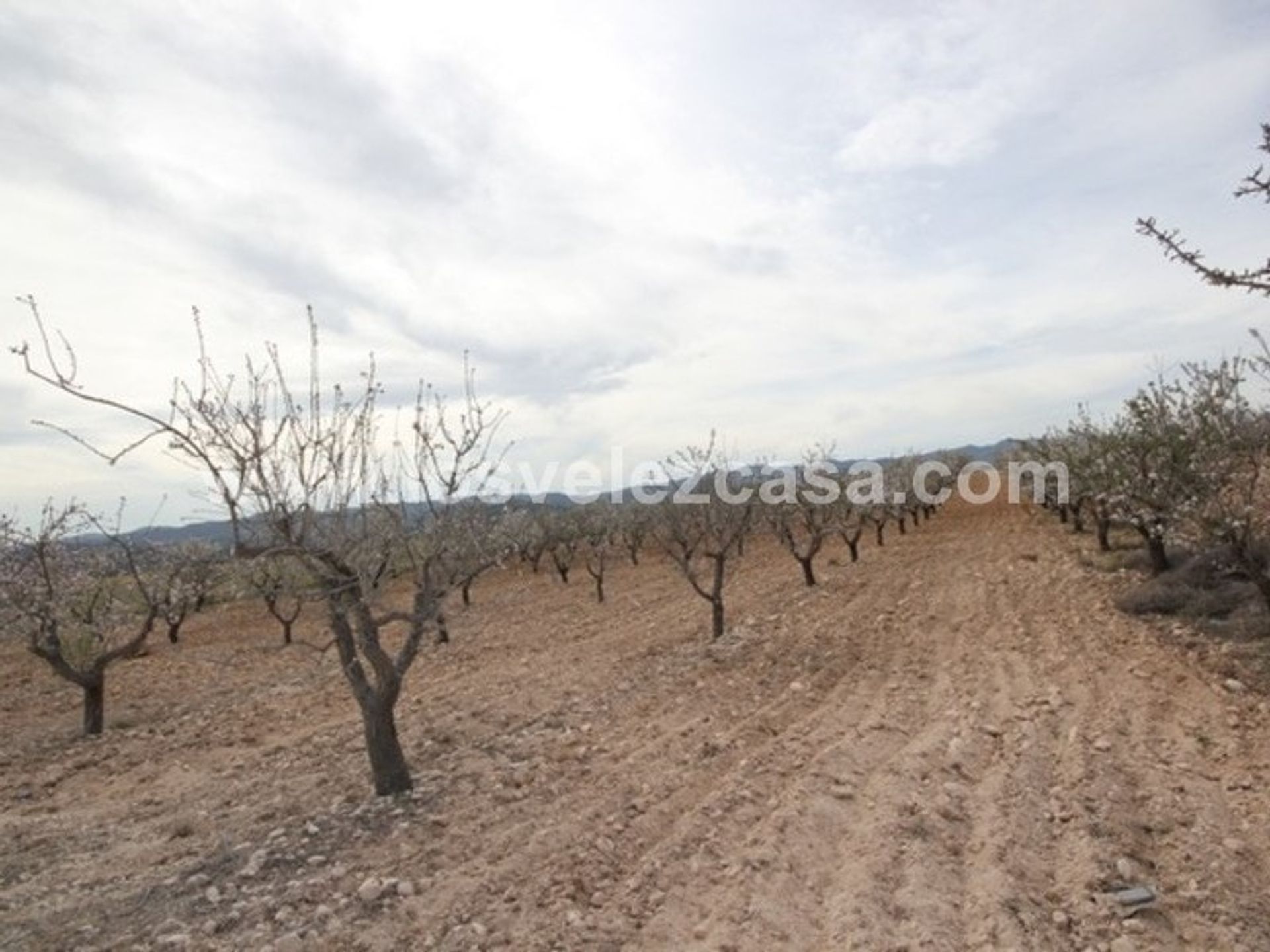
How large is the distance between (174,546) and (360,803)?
16.0 metres

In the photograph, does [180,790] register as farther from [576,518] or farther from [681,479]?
[576,518]

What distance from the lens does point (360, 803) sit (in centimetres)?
652

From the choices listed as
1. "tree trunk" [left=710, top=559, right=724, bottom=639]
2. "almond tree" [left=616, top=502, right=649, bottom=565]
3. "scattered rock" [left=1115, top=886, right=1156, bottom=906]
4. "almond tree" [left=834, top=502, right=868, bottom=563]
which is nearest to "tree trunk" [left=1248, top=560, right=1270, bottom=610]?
"scattered rock" [left=1115, top=886, right=1156, bottom=906]

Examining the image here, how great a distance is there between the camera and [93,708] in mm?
11414

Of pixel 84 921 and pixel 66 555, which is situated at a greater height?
pixel 66 555

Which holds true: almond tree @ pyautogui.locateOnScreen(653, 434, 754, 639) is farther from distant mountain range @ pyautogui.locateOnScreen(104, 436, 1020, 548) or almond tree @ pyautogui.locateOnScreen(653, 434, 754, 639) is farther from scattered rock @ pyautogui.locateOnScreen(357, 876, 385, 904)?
scattered rock @ pyautogui.locateOnScreen(357, 876, 385, 904)

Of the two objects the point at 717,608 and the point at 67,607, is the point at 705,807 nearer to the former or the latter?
the point at 717,608

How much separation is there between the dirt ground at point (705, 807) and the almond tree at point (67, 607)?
962mm

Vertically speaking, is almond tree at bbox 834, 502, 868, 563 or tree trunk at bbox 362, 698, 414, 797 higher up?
almond tree at bbox 834, 502, 868, 563

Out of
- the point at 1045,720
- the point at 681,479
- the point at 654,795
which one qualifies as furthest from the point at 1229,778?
the point at 681,479

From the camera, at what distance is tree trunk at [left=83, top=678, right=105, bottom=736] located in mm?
11367

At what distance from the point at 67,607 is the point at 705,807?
12.2 meters

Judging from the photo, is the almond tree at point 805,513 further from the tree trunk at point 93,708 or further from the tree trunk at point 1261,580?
the tree trunk at point 93,708

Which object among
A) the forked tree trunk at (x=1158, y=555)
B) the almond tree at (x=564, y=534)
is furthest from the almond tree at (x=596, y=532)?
the forked tree trunk at (x=1158, y=555)
